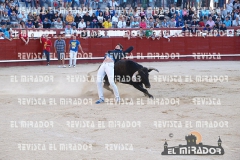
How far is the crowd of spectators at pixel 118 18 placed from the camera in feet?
63.3

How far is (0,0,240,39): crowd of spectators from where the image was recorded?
63.3 ft

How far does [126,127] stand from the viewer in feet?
26.0

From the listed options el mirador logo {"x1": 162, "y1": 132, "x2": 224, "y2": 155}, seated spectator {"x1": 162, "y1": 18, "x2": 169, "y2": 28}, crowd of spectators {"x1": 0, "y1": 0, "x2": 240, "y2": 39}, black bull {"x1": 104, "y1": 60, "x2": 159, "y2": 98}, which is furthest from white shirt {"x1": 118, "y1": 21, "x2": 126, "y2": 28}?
el mirador logo {"x1": 162, "y1": 132, "x2": 224, "y2": 155}

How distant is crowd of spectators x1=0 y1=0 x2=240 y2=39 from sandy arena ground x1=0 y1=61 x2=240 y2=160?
18.0 ft

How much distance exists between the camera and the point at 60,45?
19.5 m

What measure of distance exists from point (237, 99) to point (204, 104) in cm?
111

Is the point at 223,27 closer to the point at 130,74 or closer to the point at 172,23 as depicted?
the point at 172,23

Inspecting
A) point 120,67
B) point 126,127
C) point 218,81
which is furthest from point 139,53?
point 126,127

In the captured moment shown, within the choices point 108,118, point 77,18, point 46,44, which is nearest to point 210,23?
point 77,18

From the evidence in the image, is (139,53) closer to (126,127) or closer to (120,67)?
(120,67)

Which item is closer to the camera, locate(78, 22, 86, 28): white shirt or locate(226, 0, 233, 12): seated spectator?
locate(78, 22, 86, 28): white shirt

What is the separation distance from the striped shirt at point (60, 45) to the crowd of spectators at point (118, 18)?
38.1 inches

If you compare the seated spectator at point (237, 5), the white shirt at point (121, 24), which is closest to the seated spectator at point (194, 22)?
the seated spectator at point (237, 5)

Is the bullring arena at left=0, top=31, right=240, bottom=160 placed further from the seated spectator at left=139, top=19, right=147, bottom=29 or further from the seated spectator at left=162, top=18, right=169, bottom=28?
the seated spectator at left=162, top=18, right=169, bottom=28
